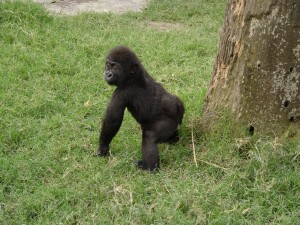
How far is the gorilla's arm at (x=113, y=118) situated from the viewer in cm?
532

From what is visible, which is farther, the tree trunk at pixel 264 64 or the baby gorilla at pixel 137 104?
the baby gorilla at pixel 137 104

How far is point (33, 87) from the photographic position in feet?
23.0

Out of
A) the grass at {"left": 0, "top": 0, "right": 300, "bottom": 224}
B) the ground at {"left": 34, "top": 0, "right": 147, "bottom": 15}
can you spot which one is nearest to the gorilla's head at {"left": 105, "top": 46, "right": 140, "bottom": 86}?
the grass at {"left": 0, "top": 0, "right": 300, "bottom": 224}

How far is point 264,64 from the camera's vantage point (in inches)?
190

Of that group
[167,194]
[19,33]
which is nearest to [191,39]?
[19,33]

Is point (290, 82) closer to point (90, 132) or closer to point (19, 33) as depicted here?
point (90, 132)

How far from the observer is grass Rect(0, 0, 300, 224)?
14.6 feet

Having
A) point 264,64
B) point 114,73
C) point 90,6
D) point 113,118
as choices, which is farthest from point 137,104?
point 90,6

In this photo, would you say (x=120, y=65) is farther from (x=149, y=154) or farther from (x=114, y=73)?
(x=149, y=154)

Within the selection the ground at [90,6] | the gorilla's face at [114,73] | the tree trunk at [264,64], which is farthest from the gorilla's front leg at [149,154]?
the ground at [90,6]

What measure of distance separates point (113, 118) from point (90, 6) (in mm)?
6090

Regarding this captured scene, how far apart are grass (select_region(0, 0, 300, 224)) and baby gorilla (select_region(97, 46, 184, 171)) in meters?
0.23

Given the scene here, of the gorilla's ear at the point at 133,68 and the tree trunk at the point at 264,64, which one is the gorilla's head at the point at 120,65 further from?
the tree trunk at the point at 264,64

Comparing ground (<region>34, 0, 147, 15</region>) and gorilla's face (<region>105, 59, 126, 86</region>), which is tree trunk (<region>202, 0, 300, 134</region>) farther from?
ground (<region>34, 0, 147, 15</region>)
